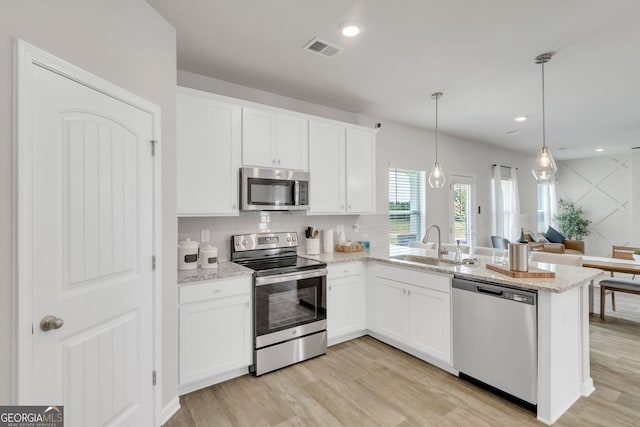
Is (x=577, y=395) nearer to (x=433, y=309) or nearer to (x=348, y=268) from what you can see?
(x=433, y=309)

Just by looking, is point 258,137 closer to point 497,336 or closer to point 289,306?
point 289,306

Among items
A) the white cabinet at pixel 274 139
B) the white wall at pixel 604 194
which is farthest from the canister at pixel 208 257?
the white wall at pixel 604 194

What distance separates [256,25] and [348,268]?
2.34 meters

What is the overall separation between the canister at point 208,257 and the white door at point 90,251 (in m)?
0.70

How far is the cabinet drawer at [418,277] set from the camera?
2.64 metres

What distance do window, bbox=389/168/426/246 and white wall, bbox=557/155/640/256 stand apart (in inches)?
236

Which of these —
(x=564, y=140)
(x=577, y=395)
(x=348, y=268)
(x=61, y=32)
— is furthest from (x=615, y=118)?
(x=61, y=32)

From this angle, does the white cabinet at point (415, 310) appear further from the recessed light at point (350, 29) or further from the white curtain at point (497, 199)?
the white curtain at point (497, 199)

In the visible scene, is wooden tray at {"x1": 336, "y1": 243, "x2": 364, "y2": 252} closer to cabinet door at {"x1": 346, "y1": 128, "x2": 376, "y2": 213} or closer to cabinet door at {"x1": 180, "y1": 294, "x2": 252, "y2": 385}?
cabinet door at {"x1": 346, "y1": 128, "x2": 376, "y2": 213}

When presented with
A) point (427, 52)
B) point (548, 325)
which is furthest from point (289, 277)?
point (427, 52)

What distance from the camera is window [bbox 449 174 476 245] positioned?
18.3 ft

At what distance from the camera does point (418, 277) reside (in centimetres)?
287

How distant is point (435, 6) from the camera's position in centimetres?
204

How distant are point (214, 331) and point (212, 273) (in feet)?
1.49
